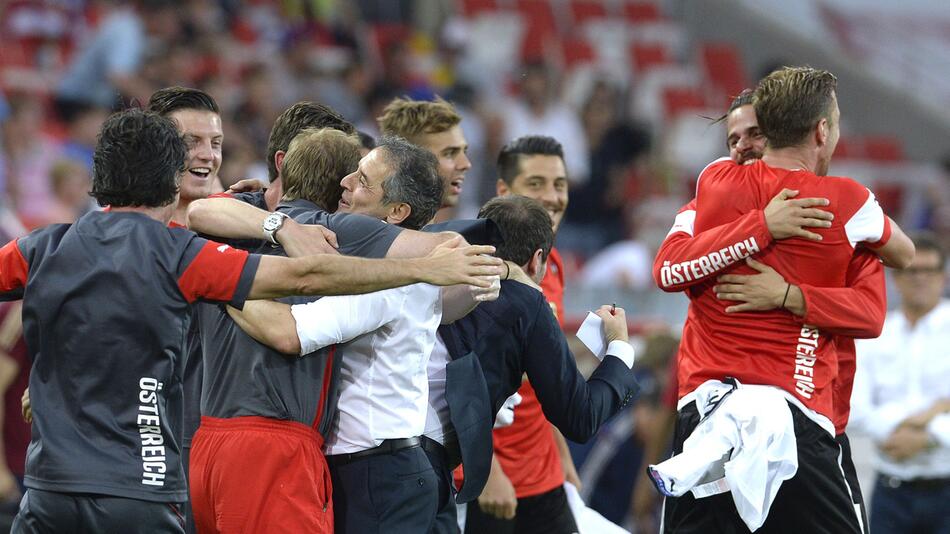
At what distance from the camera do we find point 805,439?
182 inches

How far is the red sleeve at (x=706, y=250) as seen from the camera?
4.55 metres

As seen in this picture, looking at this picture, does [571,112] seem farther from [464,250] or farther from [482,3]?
[464,250]

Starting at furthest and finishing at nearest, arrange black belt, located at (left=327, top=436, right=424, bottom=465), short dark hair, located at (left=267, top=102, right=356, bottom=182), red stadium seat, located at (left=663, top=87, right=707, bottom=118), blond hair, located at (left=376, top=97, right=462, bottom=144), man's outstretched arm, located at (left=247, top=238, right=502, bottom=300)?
red stadium seat, located at (left=663, top=87, right=707, bottom=118) < blond hair, located at (left=376, top=97, right=462, bottom=144) < short dark hair, located at (left=267, top=102, right=356, bottom=182) < black belt, located at (left=327, top=436, right=424, bottom=465) < man's outstretched arm, located at (left=247, top=238, right=502, bottom=300)

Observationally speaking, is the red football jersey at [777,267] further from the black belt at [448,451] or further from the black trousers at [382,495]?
the black trousers at [382,495]

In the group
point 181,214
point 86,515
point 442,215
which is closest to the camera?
point 86,515

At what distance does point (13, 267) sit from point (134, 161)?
1.59 ft

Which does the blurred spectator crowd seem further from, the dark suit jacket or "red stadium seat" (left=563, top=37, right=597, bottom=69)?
the dark suit jacket

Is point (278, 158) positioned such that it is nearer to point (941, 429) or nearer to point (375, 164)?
point (375, 164)

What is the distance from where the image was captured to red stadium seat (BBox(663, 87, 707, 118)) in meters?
16.4

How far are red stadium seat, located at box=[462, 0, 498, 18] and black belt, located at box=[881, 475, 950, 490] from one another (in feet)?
33.2

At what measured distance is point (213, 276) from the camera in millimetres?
3887

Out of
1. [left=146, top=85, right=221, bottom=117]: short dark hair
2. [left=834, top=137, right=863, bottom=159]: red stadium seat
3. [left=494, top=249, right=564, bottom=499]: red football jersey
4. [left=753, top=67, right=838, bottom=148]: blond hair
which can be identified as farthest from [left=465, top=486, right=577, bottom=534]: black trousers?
[left=834, top=137, right=863, bottom=159]: red stadium seat

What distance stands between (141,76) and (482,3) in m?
5.53

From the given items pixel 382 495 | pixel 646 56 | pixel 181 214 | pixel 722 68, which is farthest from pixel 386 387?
pixel 722 68
